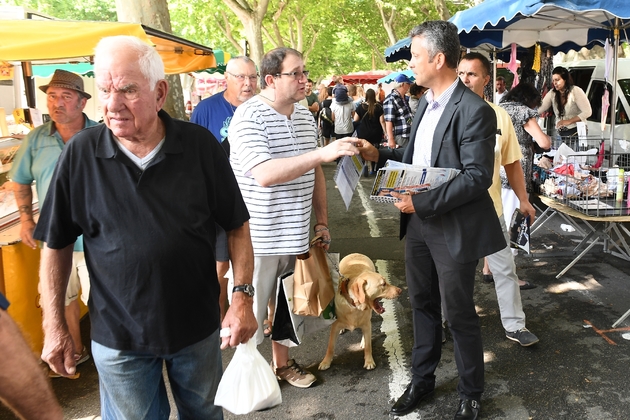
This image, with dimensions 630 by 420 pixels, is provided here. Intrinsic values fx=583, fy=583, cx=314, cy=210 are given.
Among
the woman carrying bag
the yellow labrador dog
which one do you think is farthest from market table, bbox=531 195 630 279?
the woman carrying bag

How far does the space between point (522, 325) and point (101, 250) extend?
3382 mm

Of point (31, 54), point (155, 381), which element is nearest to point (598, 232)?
point (155, 381)

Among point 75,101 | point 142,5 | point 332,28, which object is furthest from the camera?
point 332,28

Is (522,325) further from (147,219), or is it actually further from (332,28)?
(332,28)

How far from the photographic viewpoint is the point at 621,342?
4.41 m

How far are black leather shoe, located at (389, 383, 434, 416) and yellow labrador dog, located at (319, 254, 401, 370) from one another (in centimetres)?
56

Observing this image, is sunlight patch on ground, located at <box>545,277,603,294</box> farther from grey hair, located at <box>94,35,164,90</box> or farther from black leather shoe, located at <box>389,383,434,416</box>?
grey hair, located at <box>94,35,164,90</box>

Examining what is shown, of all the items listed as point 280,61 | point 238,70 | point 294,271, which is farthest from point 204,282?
point 238,70

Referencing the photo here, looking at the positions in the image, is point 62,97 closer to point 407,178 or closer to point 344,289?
point 344,289

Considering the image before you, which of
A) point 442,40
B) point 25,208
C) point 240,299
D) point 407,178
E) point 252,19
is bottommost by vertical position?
point 240,299

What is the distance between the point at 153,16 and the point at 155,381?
7498mm

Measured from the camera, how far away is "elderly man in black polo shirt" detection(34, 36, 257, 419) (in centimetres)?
216

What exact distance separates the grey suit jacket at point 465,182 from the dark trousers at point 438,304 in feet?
0.36

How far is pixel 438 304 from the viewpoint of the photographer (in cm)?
360
